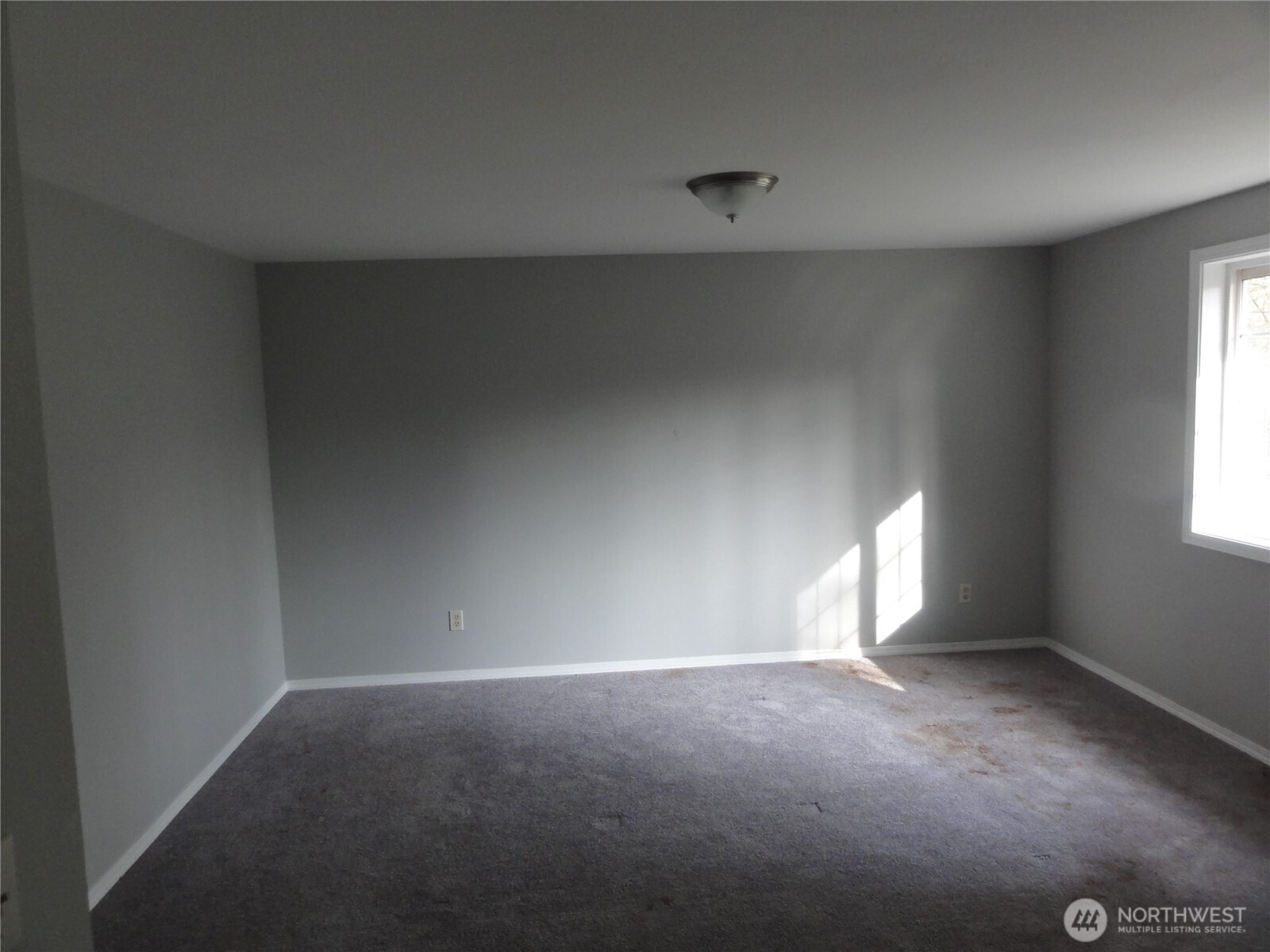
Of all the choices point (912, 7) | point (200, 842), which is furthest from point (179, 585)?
point (912, 7)

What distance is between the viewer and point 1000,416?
4945 mm

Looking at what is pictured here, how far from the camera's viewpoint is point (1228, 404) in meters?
3.75

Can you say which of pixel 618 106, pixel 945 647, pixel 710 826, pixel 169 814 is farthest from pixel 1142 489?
pixel 169 814

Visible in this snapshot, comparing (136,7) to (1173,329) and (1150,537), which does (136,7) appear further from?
(1150,537)

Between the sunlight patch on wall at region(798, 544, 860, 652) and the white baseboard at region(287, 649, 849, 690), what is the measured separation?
7 centimetres

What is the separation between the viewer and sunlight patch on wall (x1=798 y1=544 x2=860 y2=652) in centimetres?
500

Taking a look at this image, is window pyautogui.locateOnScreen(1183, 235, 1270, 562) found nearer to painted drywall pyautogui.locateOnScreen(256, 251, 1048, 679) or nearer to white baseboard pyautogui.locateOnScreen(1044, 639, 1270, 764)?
white baseboard pyautogui.locateOnScreen(1044, 639, 1270, 764)

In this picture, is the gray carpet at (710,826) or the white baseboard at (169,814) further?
the white baseboard at (169,814)

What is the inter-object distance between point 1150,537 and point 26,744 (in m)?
4.54

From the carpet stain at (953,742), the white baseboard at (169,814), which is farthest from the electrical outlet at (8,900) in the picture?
the carpet stain at (953,742)

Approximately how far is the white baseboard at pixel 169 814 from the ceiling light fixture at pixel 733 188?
2.81m

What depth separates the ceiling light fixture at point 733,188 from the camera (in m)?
2.81

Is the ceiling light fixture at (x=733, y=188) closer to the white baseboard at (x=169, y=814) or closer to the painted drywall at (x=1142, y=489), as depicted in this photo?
the painted drywall at (x=1142, y=489)

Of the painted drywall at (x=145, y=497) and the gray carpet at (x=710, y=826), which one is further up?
the painted drywall at (x=145, y=497)
